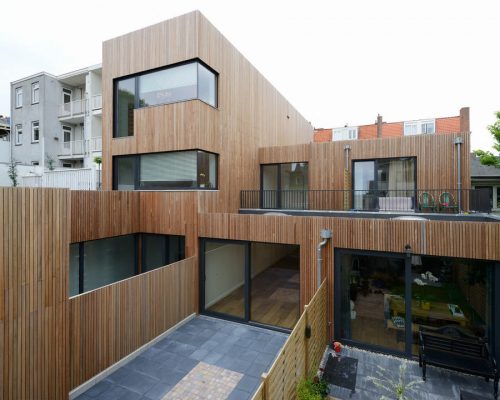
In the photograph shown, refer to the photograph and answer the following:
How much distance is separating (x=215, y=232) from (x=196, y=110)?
357 cm

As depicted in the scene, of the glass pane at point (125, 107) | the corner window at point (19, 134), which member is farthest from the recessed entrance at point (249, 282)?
the corner window at point (19, 134)

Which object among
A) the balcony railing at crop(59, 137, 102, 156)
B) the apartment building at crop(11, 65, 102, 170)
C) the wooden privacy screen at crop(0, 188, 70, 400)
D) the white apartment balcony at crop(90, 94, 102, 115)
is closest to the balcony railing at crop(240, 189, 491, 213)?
the wooden privacy screen at crop(0, 188, 70, 400)

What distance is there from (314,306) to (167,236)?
4994 mm

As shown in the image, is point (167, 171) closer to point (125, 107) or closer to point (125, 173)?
point (125, 173)

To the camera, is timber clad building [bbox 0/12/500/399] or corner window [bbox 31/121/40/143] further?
corner window [bbox 31/121/40/143]

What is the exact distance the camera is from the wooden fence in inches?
122

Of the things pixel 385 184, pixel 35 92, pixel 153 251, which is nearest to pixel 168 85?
pixel 153 251

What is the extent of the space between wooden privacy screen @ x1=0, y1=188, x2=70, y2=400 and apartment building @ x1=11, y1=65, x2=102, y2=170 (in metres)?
12.8

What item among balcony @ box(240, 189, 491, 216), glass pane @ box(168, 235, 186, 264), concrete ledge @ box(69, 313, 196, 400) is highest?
balcony @ box(240, 189, 491, 216)

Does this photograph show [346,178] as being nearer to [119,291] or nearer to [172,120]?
[172,120]

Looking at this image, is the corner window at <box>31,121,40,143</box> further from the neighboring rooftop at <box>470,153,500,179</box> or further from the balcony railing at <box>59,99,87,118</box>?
the neighboring rooftop at <box>470,153,500,179</box>

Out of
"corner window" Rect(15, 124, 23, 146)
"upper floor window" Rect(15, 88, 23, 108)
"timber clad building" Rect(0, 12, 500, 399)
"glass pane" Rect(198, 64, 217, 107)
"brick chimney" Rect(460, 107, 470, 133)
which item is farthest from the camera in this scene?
"upper floor window" Rect(15, 88, 23, 108)

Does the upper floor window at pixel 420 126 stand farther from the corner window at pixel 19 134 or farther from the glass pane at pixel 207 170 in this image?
the corner window at pixel 19 134

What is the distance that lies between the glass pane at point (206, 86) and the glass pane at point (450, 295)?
23.1ft
